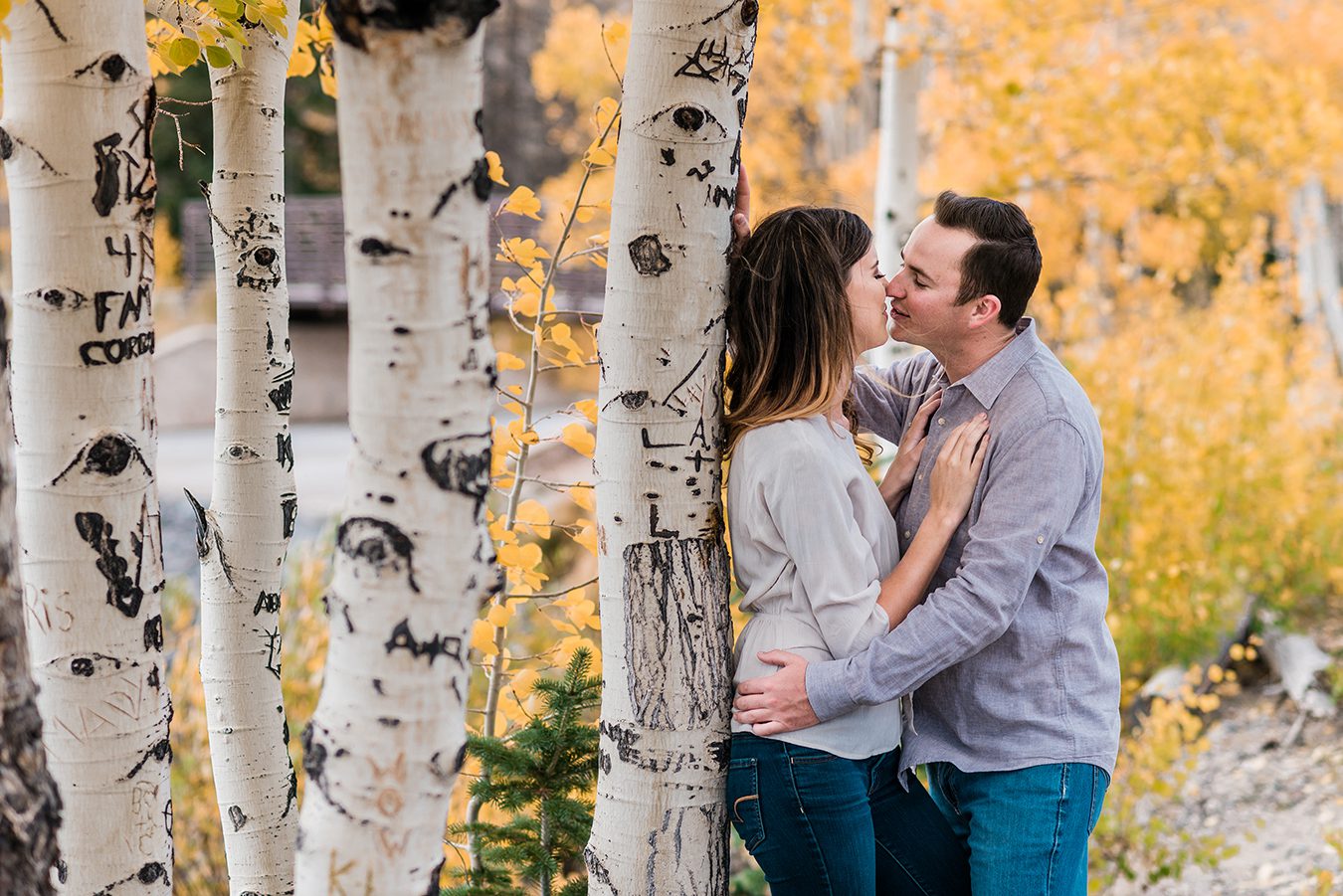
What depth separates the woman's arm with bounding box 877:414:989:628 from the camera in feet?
6.21

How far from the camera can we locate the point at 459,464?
129cm

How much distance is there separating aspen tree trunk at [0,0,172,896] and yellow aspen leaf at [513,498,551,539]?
38.3 inches

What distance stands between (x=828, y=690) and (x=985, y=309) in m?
0.74

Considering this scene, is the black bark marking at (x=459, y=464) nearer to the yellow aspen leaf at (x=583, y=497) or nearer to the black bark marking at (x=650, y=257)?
the black bark marking at (x=650, y=257)

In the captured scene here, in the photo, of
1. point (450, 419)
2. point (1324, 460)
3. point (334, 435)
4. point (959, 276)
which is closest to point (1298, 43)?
point (1324, 460)

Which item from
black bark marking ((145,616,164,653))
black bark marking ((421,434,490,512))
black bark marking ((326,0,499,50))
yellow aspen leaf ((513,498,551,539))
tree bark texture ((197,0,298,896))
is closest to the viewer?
black bark marking ((326,0,499,50))

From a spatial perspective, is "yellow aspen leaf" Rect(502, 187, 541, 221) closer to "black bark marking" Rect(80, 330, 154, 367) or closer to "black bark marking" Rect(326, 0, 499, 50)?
"black bark marking" Rect(80, 330, 154, 367)

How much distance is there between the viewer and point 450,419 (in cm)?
128

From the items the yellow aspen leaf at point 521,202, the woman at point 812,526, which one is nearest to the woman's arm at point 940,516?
the woman at point 812,526

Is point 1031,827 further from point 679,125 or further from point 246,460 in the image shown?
point 246,460

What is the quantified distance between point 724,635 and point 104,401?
0.99 m

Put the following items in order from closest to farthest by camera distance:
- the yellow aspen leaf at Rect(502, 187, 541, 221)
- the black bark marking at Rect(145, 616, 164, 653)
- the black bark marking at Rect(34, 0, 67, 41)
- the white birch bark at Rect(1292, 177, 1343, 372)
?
the black bark marking at Rect(34, 0, 67, 41) < the black bark marking at Rect(145, 616, 164, 653) < the yellow aspen leaf at Rect(502, 187, 541, 221) < the white birch bark at Rect(1292, 177, 1343, 372)

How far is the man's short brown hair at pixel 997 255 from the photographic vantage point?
202 cm

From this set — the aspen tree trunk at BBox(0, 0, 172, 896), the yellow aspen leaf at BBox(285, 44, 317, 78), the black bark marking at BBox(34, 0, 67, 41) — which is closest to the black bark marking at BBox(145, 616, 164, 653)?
the aspen tree trunk at BBox(0, 0, 172, 896)
